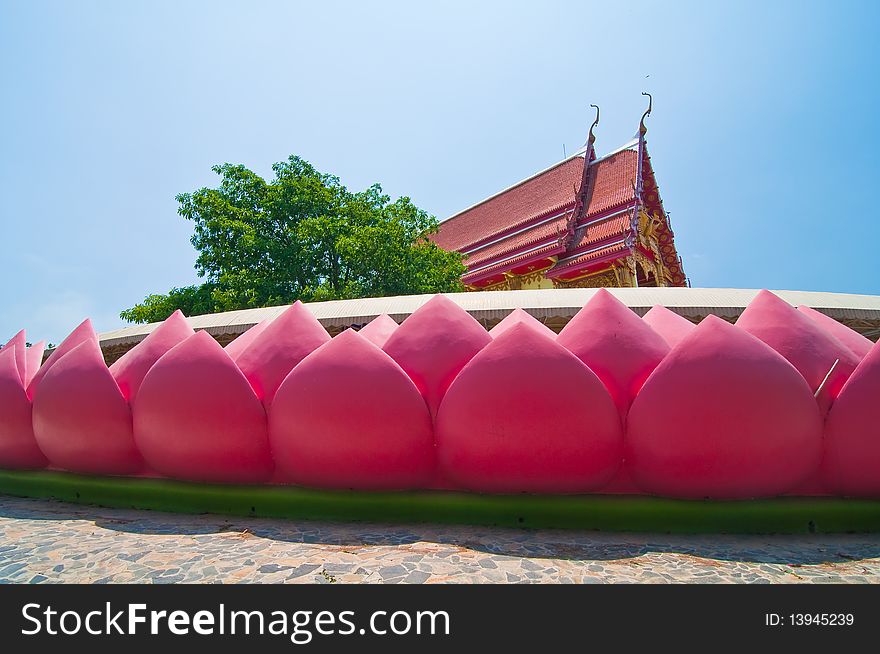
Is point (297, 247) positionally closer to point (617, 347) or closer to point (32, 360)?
Result: point (32, 360)

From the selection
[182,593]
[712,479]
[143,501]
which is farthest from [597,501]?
[143,501]

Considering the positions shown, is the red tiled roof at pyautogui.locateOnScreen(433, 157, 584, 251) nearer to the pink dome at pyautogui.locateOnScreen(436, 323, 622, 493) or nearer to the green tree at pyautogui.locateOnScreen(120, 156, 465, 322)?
the green tree at pyautogui.locateOnScreen(120, 156, 465, 322)

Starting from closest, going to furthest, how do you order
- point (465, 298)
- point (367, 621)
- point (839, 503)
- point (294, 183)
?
1. point (367, 621)
2. point (839, 503)
3. point (465, 298)
4. point (294, 183)

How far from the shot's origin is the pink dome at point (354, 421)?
11.2 ft

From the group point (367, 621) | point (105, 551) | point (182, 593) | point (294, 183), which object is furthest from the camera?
point (294, 183)

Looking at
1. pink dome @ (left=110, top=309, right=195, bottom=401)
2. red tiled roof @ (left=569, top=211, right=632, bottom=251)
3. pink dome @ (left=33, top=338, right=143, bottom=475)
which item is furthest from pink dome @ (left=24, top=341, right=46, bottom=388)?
red tiled roof @ (left=569, top=211, right=632, bottom=251)

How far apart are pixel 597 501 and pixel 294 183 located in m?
13.6

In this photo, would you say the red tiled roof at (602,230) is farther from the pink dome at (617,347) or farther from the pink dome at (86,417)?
the pink dome at (86,417)

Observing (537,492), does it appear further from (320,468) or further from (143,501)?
(143,501)

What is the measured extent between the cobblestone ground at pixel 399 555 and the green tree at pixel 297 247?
32.3 feet

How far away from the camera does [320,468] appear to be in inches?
139

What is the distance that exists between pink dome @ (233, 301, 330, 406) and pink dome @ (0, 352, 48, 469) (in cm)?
218

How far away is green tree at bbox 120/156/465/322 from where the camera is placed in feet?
43.9

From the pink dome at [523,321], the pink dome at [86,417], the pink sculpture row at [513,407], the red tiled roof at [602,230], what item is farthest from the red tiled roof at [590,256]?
the pink dome at [86,417]
